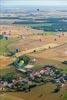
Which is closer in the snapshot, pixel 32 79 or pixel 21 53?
pixel 32 79

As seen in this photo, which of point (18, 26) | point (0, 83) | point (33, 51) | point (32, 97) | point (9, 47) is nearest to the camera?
point (32, 97)

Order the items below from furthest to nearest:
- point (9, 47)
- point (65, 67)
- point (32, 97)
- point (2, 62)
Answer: point (9, 47) < point (2, 62) < point (65, 67) < point (32, 97)

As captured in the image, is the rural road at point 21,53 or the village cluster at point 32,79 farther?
the rural road at point 21,53

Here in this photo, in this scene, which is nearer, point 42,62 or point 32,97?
point 32,97

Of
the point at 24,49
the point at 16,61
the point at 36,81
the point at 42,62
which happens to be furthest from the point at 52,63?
the point at 24,49

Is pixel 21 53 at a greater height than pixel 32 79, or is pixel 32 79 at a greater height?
pixel 32 79

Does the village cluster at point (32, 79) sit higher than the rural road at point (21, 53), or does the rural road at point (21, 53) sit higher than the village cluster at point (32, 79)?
the village cluster at point (32, 79)

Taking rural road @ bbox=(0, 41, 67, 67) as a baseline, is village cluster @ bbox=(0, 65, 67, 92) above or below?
above

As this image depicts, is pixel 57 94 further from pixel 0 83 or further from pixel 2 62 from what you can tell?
pixel 2 62
